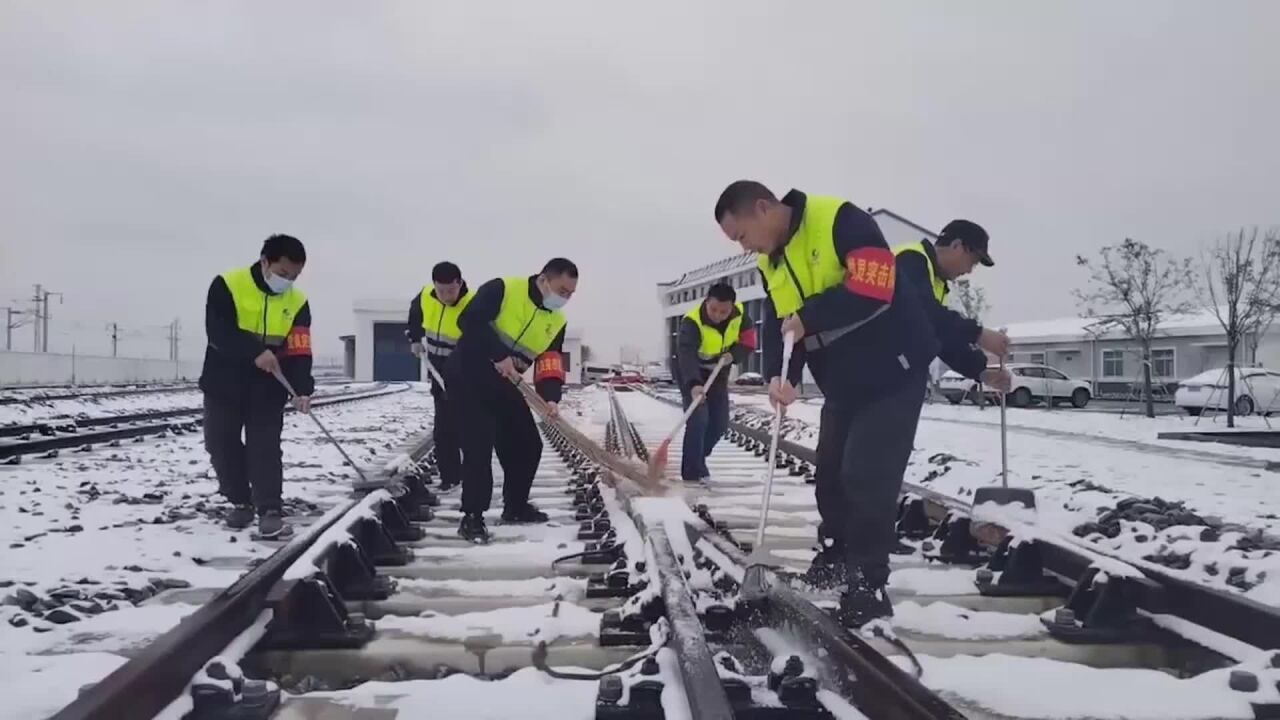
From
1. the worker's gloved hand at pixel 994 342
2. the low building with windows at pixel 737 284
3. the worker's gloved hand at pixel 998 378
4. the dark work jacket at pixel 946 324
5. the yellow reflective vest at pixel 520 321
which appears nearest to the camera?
the dark work jacket at pixel 946 324

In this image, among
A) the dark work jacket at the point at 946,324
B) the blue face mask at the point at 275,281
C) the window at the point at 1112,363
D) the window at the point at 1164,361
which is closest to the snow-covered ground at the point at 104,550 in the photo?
the blue face mask at the point at 275,281

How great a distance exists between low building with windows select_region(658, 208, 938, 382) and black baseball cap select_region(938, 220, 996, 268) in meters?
35.5

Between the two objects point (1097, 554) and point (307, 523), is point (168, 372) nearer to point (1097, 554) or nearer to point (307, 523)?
point (307, 523)

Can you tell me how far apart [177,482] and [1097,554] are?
6.82 meters

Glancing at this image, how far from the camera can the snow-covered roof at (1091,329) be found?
39281 millimetres

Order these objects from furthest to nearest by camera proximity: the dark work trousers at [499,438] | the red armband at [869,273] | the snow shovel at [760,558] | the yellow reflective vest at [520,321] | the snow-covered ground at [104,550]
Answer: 1. the yellow reflective vest at [520,321]
2. the dark work trousers at [499,438]
3. the red armband at [869,273]
4. the snow shovel at [760,558]
5. the snow-covered ground at [104,550]

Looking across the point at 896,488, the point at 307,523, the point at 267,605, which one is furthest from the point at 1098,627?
the point at 307,523

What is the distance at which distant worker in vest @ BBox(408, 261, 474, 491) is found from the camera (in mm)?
7695

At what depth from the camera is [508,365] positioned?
5.86 meters

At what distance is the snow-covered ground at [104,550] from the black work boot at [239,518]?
0.35 feet

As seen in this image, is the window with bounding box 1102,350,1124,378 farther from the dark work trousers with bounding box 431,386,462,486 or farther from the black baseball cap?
the black baseball cap

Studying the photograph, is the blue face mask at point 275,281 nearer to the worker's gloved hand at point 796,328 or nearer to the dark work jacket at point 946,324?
the worker's gloved hand at point 796,328

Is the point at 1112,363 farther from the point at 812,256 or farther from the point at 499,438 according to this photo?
the point at 812,256

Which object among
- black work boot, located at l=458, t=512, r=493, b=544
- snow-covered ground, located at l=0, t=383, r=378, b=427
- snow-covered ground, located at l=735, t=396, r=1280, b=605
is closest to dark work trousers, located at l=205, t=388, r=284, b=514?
black work boot, located at l=458, t=512, r=493, b=544
